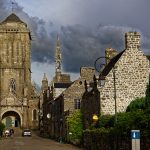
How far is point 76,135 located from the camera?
47812mm

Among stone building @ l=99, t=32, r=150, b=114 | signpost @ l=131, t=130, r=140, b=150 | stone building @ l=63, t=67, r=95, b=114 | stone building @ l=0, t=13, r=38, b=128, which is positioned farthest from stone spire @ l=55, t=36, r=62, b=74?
signpost @ l=131, t=130, r=140, b=150

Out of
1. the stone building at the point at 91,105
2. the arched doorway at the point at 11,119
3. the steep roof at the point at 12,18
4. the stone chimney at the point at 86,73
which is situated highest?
the steep roof at the point at 12,18

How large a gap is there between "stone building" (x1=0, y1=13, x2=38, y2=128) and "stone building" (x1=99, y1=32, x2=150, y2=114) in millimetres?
73066

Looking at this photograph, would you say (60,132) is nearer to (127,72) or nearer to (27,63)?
(127,72)

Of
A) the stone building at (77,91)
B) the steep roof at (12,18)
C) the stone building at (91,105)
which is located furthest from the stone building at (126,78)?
the steep roof at (12,18)

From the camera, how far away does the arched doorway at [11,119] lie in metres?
112

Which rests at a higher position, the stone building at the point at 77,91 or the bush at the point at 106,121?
the stone building at the point at 77,91

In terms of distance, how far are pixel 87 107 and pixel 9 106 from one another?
67.2m

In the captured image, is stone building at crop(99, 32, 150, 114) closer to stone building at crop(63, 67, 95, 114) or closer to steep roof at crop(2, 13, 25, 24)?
stone building at crop(63, 67, 95, 114)

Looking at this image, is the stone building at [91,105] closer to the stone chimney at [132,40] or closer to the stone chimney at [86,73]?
the stone chimney at [132,40]

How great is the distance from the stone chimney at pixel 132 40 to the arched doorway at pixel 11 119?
75882mm

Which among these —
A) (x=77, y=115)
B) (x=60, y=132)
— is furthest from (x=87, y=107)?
(x=60, y=132)

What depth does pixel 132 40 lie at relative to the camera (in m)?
38.3

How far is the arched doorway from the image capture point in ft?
368
